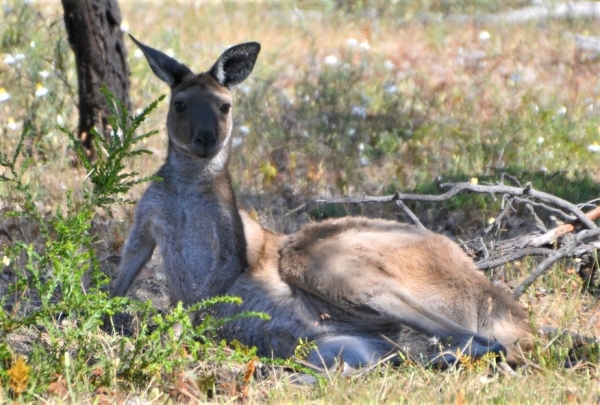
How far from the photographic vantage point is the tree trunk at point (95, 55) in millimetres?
7379

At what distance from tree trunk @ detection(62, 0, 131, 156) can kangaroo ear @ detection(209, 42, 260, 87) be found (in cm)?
221

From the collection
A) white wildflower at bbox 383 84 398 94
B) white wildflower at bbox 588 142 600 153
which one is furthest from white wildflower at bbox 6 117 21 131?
white wildflower at bbox 588 142 600 153

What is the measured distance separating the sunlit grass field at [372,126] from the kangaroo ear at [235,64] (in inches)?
50.5

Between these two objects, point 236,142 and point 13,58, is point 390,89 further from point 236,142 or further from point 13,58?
point 13,58

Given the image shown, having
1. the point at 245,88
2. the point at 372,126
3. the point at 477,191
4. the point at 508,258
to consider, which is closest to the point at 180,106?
the point at 477,191

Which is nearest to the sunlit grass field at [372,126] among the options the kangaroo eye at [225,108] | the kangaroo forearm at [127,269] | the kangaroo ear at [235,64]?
the kangaroo forearm at [127,269]

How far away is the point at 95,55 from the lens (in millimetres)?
7512

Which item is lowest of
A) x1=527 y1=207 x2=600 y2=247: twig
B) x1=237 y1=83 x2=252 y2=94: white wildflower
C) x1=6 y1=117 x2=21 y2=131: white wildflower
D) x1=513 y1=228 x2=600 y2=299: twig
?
x1=527 y1=207 x2=600 y2=247: twig

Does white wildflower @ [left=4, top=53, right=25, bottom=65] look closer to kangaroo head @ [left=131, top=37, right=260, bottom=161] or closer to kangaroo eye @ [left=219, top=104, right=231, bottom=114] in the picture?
kangaroo head @ [left=131, top=37, right=260, bottom=161]

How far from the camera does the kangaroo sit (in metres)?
4.62

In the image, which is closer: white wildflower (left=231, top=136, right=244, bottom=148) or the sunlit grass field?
the sunlit grass field

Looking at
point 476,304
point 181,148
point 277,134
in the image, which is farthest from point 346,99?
point 476,304

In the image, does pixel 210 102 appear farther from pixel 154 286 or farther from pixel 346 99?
pixel 346 99

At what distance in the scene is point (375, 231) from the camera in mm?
5121
